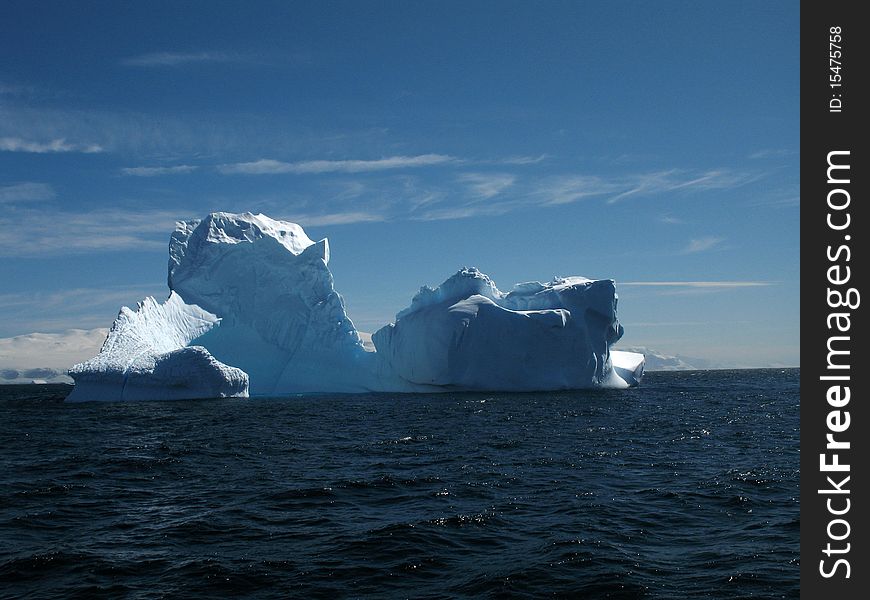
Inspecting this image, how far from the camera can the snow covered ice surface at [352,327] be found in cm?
3866

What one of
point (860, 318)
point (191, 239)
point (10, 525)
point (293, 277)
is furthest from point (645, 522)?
point (191, 239)

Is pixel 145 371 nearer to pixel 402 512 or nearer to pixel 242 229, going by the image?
pixel 242 229

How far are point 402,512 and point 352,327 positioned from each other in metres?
31.2

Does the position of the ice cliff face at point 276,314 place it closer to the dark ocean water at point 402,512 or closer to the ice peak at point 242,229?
the ice peak at point 242,229

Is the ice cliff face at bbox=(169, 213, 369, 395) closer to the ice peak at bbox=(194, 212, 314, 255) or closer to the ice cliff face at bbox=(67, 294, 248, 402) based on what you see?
the ice peak at bbox=(194, 212, 314, 255)

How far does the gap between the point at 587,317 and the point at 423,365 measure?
9.90 meters

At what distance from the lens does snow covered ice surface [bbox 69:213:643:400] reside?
38656 mm

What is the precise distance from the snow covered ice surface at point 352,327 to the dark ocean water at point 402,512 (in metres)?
17.4

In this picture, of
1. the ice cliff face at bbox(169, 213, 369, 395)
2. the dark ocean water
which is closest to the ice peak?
the ice cliff face at bbox(169, 213, 369, 395)

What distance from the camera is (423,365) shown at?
3950 centimetres

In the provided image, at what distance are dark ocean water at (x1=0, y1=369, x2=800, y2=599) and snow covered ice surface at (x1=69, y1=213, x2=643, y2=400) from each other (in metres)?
17.4

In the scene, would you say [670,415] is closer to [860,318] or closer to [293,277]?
[860,318]

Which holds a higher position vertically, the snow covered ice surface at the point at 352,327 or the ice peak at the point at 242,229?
the ice peak at the point at 242,229

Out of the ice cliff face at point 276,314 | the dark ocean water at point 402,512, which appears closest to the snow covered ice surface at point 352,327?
the ice cliff face at point 276,314
